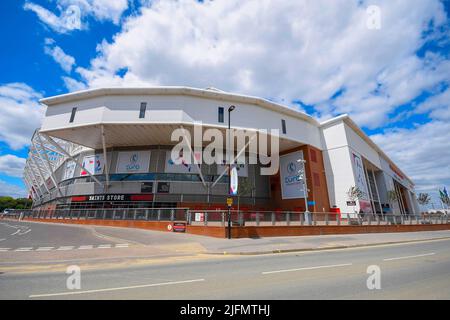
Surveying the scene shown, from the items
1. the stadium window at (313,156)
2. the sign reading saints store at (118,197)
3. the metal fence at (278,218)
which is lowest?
the metal fence at (278,218)

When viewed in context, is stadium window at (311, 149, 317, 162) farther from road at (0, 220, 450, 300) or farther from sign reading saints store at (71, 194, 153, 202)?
road at (0, 220, 450, 300)

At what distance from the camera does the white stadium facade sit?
97.8ft

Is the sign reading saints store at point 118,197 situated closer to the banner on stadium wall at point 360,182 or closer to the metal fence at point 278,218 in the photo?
the metal fence at point 278,218

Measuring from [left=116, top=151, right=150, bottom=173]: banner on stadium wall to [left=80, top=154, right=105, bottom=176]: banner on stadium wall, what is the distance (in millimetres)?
3600

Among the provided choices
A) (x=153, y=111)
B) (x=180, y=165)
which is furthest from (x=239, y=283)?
(x=180, y=165)

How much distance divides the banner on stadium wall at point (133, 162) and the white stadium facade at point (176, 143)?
186mm

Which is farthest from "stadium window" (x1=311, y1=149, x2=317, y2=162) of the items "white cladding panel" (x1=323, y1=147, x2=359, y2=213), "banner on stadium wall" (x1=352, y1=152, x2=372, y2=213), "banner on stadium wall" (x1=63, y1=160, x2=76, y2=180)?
"banner on stadium wall" (x1=63, y1=160, x2=76, y2=180)

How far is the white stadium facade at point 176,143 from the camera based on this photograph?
29.8m

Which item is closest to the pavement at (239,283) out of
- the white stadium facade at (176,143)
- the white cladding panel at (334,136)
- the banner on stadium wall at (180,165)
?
the white stadium facade at (176,143)

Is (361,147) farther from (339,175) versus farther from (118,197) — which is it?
(118,197)

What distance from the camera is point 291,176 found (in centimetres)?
3941

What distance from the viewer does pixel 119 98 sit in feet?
98.0

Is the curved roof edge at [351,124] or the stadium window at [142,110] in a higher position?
the curved roof edge at [351,124]
